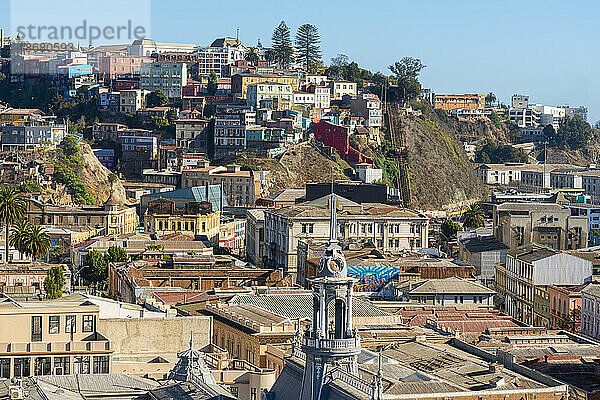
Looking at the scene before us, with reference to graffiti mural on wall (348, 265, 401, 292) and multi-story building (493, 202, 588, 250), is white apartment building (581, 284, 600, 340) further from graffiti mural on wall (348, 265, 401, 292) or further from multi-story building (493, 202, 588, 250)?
multi-story building (493, 202, 588, 250)

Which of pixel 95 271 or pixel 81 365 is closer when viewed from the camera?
pixel 81 365

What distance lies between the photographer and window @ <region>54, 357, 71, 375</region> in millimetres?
55500

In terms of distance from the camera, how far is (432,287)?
90.0 m

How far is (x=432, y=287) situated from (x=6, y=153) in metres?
115

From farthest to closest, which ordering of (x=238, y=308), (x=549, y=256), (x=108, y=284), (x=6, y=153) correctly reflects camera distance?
(x=6, y=153)
(x=108, y=284)
(x=549, y=256)
(x=238, y=308)

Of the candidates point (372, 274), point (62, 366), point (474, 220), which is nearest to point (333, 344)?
point (62, 366)

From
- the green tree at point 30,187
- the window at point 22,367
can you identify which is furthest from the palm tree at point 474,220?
the window at point 22,367

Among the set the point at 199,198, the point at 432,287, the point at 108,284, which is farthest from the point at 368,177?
the point at 432,287

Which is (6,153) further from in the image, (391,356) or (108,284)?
(391,356)

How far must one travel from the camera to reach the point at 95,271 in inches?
4562

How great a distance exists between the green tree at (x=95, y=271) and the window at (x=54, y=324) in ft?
191

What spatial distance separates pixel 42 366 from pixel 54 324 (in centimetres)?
204

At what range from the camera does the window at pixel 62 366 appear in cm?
5550

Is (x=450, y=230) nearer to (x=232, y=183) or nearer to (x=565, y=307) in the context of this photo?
(x=232, y=183)
